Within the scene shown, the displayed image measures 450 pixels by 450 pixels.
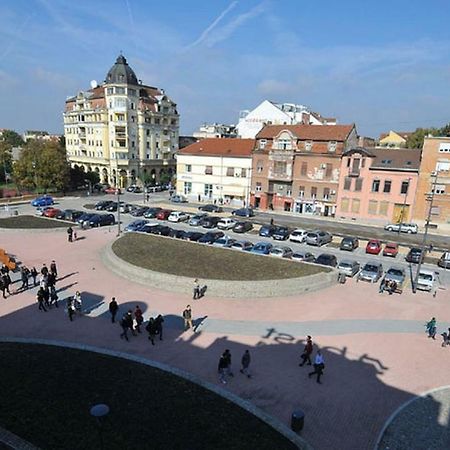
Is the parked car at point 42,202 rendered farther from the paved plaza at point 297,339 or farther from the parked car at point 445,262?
the parked car at point 445,262

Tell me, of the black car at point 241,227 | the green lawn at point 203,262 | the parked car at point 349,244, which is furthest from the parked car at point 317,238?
the green lawn at point 203,262

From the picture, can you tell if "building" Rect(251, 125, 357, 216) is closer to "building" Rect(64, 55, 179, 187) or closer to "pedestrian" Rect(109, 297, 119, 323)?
"building" Rect(64, 55, 179, 187)

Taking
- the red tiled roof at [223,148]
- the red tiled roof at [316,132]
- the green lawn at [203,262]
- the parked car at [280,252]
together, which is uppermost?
the red tiled roof at [316,132]

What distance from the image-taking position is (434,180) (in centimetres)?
4650

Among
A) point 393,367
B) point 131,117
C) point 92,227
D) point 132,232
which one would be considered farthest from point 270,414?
point 131,117

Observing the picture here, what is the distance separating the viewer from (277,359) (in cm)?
1791

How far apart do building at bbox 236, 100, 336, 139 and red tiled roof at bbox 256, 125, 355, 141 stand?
16938 millimetres

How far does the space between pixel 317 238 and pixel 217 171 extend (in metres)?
27.2

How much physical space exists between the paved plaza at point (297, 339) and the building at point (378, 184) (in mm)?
24344

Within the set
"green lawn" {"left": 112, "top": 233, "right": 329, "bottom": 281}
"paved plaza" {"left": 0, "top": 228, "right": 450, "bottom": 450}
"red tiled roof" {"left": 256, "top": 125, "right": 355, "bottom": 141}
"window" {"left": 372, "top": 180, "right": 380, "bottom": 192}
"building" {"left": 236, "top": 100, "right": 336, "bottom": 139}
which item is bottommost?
"paved plaza" {"left": 0, "top": 228, "right": 450, "bottom": 450}

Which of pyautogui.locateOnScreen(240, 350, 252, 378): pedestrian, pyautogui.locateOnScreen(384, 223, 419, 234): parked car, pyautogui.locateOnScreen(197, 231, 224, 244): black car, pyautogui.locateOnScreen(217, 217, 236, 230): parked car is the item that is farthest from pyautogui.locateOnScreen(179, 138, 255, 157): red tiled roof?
pyautogui.locateOnScreen(240, 350, 252, 378): pedestrian

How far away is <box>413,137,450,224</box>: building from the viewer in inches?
1823

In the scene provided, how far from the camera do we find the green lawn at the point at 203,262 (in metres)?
26.8

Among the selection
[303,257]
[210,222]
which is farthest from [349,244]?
[210,222]
